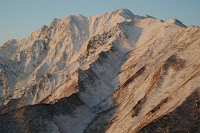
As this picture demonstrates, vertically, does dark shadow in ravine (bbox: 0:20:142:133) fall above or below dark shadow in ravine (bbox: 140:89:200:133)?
above

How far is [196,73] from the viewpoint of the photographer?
4328 centimetres

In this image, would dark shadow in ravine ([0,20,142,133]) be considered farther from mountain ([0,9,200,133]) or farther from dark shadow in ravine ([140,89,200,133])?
dark shadow in ravine ([140,89,200,133])

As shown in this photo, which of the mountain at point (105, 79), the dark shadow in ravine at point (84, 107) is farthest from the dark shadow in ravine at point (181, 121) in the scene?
the dark shadow in ravine at point (84, 107)

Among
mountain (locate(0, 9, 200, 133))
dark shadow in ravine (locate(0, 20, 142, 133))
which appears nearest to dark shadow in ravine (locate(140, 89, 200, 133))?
mountain (locate(0, 9, 200, 133))

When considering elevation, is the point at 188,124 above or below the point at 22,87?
below

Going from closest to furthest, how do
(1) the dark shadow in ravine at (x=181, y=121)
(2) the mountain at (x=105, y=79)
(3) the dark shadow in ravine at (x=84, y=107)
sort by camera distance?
(1) the dark shadow in ravine at (x=181, y=121), (2) the mountain at (x=105, y=79), (3) the dark shadow in ravine at (x=84, y=107)

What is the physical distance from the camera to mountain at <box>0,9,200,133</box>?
1608 inches

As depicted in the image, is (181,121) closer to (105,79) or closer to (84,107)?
(84,107)

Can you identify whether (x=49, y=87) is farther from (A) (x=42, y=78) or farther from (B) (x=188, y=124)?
(B) (x=188, y=124)

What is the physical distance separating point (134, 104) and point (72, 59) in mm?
49556

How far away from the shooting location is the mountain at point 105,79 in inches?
1608

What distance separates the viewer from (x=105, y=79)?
67562mm

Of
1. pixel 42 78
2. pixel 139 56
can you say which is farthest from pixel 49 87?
pixel 139 56

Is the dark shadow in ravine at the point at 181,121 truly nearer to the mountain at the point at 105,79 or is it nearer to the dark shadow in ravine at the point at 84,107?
the mountain at the point at 105,79
